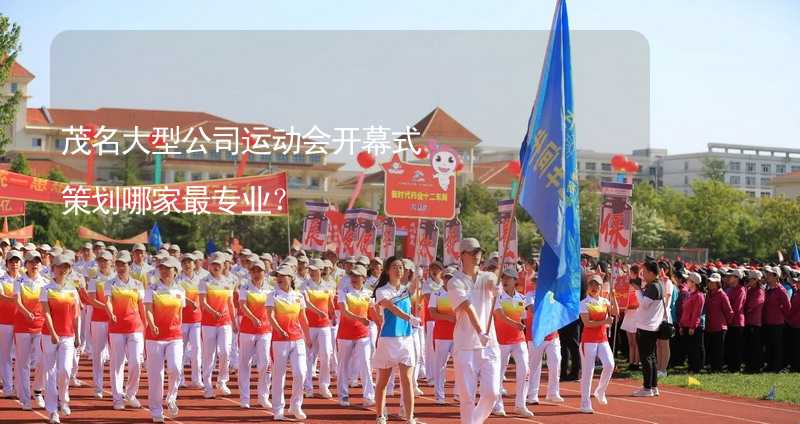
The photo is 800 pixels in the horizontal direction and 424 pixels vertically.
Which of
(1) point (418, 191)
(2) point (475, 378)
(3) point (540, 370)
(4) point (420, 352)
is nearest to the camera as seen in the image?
(2) point (475, 378)

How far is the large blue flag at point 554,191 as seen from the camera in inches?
384

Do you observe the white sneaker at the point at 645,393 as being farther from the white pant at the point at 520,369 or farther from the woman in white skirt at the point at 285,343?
the woman in white skirt at the point at 285,343

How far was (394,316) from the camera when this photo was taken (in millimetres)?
12211

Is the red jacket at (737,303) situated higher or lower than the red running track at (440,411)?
higher

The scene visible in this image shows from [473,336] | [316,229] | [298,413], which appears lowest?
[298,413]

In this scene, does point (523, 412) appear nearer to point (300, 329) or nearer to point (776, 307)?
point (300, 329)

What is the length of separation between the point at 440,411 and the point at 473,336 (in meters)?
4.41

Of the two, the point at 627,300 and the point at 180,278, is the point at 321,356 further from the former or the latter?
the point at 627,300

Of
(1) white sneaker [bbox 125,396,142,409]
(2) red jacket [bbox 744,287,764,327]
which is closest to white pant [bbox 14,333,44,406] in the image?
(1) white sneaker [bbox 125,396,142,409]

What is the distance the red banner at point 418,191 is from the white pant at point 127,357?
966 cm

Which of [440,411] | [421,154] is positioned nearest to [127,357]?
[440,411]

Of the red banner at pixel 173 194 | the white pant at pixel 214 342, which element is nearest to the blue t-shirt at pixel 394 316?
the white pant at pixel 214 342

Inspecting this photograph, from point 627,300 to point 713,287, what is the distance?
5.09 ft

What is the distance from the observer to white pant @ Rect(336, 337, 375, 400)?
14992 millimetres
